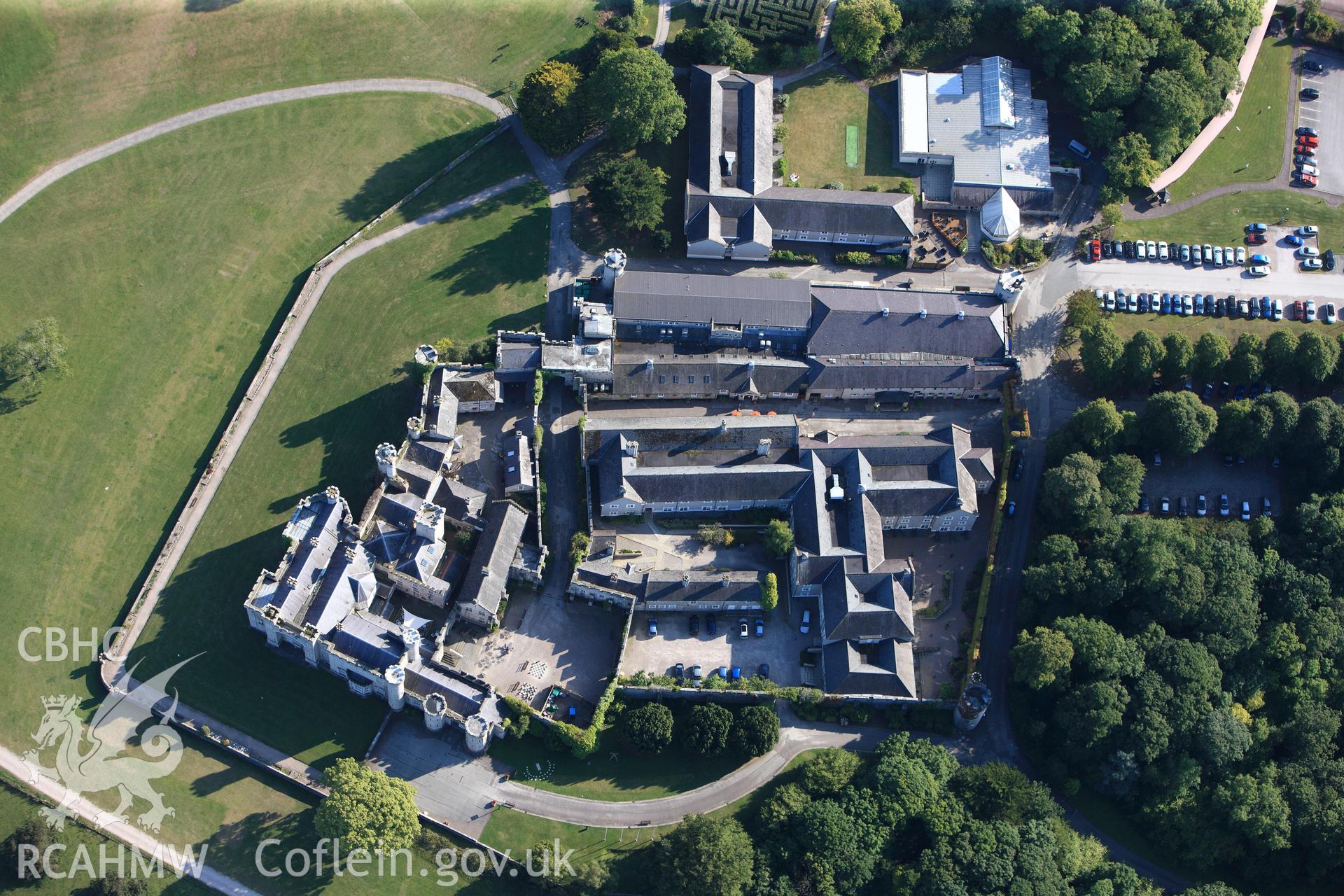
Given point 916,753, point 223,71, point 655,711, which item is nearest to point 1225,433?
point 916,753

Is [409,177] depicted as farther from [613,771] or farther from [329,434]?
[613,771]

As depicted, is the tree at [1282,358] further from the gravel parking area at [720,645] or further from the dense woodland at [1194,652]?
the gravel parking area at [720,645]

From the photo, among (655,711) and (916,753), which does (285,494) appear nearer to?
(655,711)

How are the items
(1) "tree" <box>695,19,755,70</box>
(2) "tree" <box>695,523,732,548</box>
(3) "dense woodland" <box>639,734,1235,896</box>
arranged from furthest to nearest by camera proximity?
1. (1) "tree" <box>695,19,755,70</box>
2. (2) "tree" <box>695,523,732,548</box>
3. (3) "dense woodland" <box>639,734,1235,896</box>

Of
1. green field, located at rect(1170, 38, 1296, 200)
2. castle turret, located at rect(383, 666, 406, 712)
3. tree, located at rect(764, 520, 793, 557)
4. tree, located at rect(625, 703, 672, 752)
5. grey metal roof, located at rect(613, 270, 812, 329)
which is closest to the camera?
castle turret, located at rect(383, 666, 406, 712)

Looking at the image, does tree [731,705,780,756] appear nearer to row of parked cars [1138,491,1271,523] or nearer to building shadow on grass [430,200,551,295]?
row of parked cars [1138,491,1271,523]

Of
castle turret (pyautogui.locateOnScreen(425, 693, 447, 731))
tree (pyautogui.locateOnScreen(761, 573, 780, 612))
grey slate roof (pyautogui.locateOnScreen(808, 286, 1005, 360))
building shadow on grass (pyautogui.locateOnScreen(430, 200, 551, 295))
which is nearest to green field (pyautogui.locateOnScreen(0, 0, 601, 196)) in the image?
building shadow on grass (pyautogui.locateOnScreen(430, 200, 551, 295))

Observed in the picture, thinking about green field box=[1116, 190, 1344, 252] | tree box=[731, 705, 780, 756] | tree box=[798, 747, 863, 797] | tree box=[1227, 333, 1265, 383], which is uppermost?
green field box=[1116, 190, 1344, 252]
